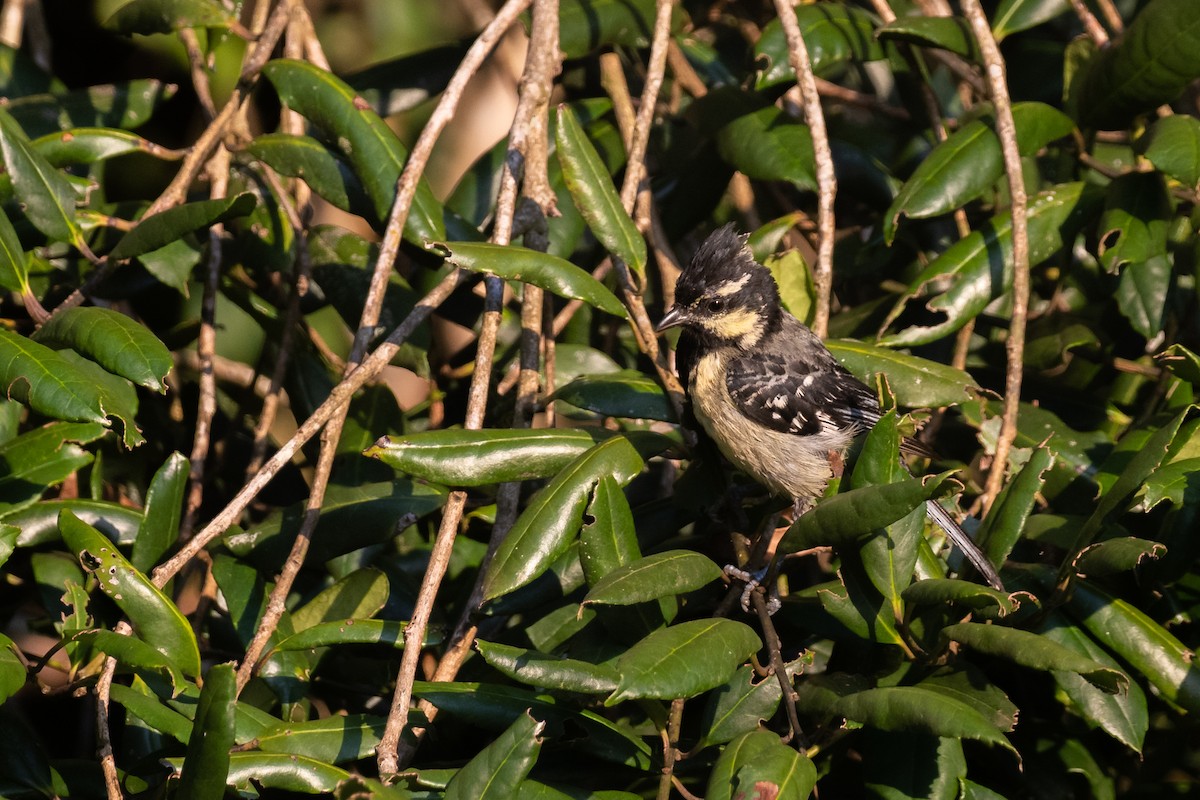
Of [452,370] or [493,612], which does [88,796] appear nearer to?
[493,612]

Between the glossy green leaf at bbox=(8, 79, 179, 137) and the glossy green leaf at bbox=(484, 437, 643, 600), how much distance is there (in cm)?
203

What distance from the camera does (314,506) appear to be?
2701mm

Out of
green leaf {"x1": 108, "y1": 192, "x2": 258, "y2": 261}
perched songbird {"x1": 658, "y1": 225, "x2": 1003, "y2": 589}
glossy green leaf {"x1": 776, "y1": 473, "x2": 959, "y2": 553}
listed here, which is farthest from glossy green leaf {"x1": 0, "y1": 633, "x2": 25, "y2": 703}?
perched songbird {"x1": 658, "y1": 225, "x2": 1003, "y2": 589}

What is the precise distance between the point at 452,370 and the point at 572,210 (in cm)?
Result: 64

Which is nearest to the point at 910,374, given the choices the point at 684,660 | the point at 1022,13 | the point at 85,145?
the point at 684,660

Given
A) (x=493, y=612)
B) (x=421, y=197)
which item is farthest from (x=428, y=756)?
(x=421, y=197)

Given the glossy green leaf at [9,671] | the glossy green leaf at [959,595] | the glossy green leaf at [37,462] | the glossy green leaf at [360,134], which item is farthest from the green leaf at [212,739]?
the glossy green leaf at [360,134]

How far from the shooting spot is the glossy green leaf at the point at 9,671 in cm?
229

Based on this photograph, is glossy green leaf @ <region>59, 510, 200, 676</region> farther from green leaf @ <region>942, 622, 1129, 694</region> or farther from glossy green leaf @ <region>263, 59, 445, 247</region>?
green leaf @ <region>942, 622, 1129, 694</region>

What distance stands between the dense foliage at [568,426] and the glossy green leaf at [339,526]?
1 cm

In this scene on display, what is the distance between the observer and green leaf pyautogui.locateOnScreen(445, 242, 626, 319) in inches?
101

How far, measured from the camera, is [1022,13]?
151 inches

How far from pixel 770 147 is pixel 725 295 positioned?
48 centimetres

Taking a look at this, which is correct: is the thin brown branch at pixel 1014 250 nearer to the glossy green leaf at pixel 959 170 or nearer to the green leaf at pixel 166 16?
the glossy green leaf at pixel 959 170
